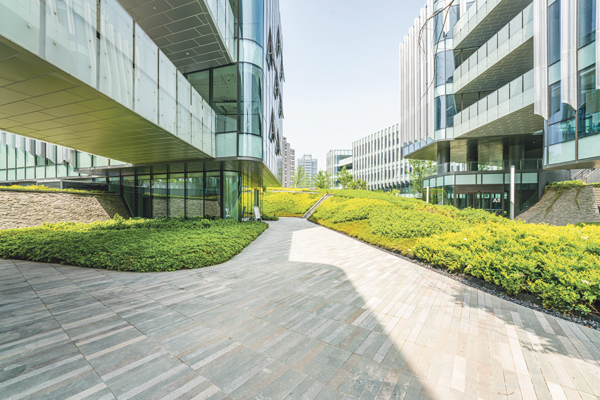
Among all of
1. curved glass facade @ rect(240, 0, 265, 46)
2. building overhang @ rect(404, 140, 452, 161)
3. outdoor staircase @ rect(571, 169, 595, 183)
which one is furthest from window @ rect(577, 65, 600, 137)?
curved glass facade @ rect(240, 0, 265, 46)

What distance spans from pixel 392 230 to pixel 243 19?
13.4 metres

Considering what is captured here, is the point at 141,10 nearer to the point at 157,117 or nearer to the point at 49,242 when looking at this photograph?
the point at 157,117

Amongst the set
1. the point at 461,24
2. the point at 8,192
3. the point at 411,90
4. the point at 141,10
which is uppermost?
the point at 461,24

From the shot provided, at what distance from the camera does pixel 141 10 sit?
9414 millimetres

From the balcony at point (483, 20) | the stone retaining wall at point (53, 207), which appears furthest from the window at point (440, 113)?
the stone retaining wall at point (53, 207)

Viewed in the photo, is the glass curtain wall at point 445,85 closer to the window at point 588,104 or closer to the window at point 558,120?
the window at point 558,120

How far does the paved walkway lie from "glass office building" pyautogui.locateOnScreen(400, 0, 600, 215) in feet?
40.1

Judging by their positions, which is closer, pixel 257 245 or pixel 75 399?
pixel 75 399

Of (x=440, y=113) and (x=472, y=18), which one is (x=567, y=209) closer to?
(x=440, y=113)

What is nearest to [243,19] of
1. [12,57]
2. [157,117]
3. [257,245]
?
[157,117]

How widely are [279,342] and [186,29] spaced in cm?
1286

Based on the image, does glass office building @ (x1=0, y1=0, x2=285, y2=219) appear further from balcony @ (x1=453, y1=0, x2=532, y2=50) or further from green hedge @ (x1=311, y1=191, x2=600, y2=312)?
balcony @ (x1=453, y1=0, x2=532, y2=50)

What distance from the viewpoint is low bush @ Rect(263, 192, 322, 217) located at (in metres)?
29.6

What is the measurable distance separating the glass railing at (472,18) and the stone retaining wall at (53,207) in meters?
32.8
